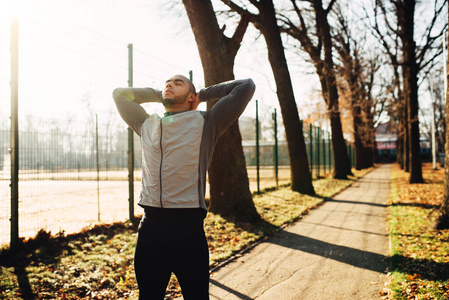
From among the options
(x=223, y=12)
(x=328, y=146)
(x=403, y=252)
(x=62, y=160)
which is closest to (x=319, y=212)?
(x=403, y=252)

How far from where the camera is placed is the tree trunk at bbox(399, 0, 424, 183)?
15650mm

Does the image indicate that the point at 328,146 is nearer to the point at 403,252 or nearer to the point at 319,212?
the point at 319,212

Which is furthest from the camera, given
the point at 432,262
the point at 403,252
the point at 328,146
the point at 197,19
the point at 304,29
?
the point at 328,146

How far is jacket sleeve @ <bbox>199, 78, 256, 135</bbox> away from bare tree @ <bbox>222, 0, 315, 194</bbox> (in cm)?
1013

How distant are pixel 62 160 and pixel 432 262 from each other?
686cm

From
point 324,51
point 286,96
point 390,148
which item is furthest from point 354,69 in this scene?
point 390,148

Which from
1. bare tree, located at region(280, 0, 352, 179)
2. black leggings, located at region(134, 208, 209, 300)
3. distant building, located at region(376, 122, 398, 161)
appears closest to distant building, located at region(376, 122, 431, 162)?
distant building, located at region(376, 122, 398, 161)

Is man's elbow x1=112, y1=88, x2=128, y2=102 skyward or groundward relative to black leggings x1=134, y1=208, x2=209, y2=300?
skyward

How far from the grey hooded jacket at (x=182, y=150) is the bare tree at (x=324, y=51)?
1655cm

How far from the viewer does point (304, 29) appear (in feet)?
62.0

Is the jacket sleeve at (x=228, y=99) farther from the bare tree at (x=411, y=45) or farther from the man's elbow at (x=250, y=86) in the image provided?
the bare tree at (x=411, y=45)

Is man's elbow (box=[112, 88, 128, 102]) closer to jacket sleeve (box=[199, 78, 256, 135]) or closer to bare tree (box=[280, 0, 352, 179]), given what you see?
jacket sleeve (box=[199, 78, 256, 135])

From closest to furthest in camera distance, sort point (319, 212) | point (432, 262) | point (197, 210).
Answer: point (197, 210) < point (432, 262) < point (319, 212)

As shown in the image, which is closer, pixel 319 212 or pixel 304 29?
pixel 319 212
